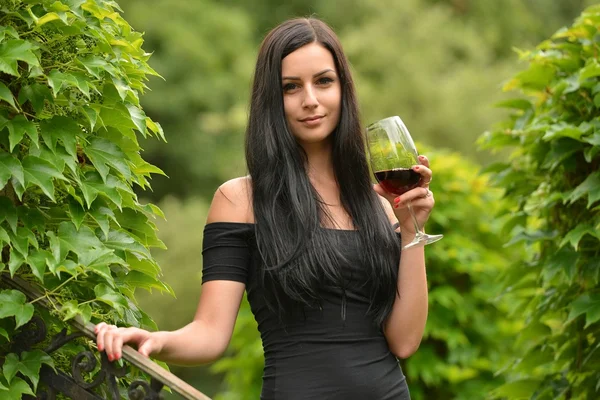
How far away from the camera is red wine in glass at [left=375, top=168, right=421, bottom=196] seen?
8.31 feet

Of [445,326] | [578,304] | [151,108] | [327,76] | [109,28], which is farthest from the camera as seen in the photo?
[151,108]

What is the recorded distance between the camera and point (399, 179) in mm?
2549

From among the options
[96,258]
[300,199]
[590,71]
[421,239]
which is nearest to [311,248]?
[300,199]

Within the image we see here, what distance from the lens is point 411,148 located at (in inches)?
101

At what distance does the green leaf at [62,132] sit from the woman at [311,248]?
1.77 feet

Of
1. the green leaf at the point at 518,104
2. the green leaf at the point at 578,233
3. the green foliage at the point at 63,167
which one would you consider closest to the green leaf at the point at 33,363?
the green foliage at the point at 63,167

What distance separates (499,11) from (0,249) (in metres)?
17.7

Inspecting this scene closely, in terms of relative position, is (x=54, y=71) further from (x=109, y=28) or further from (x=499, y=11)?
(x=499, y=11)

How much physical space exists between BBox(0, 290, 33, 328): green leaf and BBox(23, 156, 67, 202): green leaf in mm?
245

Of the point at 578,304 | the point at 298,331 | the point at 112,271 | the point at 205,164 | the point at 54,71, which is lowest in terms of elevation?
the point at 205,164

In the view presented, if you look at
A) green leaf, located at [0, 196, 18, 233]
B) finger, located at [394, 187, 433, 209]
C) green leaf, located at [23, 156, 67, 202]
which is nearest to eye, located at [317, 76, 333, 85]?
finger, located at [394, 187, 433, 209]

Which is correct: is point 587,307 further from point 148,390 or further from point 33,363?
point 33,363

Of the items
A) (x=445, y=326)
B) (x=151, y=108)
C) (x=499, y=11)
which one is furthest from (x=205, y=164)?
(x=445, y=326)

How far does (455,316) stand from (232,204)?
3.99 m
